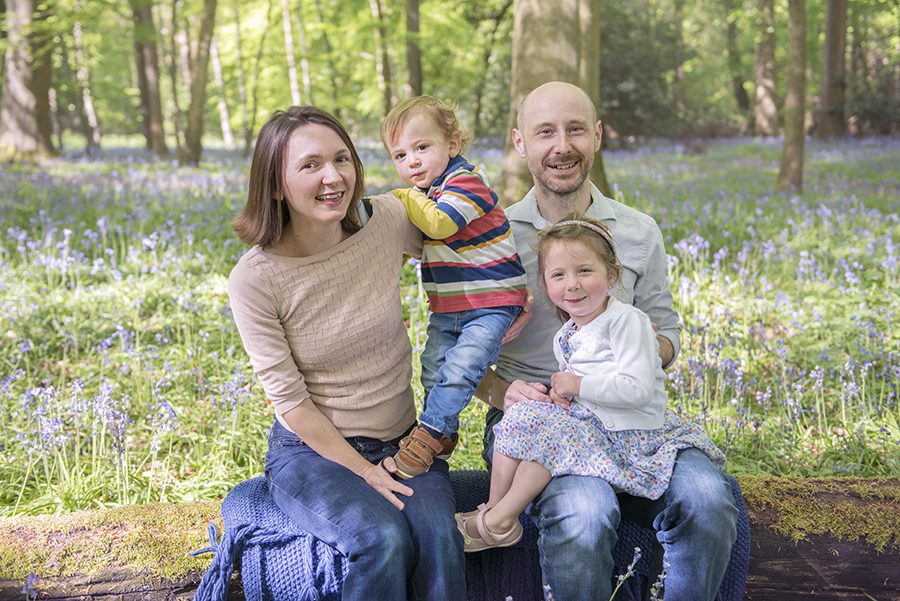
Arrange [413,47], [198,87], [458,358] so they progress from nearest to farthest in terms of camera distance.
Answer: [458,358] < [198,87] < [413,47]

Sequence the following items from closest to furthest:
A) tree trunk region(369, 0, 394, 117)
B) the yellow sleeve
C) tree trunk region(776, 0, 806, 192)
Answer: the yellow sleeve < tree trunk region(776, 0, 806, 192) < tree trunk region(369, 0, 394, 117)

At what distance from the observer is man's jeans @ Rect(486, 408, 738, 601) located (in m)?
2.44

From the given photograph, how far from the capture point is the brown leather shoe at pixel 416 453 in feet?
8.83

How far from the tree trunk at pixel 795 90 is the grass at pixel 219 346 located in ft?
2.75

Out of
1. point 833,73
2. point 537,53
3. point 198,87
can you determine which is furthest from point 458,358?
point 833,73

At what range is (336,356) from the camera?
2771mm

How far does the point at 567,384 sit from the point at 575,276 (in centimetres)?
36

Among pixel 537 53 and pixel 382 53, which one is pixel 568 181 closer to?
pixel 537 53

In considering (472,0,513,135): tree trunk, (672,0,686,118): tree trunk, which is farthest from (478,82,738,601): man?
(672,0,686,118): tree trunk

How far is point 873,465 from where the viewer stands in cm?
366

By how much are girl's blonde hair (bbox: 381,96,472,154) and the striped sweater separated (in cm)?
13

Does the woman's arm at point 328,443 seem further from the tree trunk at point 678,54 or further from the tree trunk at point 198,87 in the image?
the tree trunk at point 678,54

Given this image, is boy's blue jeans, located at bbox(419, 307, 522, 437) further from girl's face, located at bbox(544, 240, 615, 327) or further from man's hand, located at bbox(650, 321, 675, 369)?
man's hand, located at bbox(650, 321, 675, 369)

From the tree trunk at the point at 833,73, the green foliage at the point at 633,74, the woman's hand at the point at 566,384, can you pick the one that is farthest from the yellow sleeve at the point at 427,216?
the tree trunk at the point at 833,73
